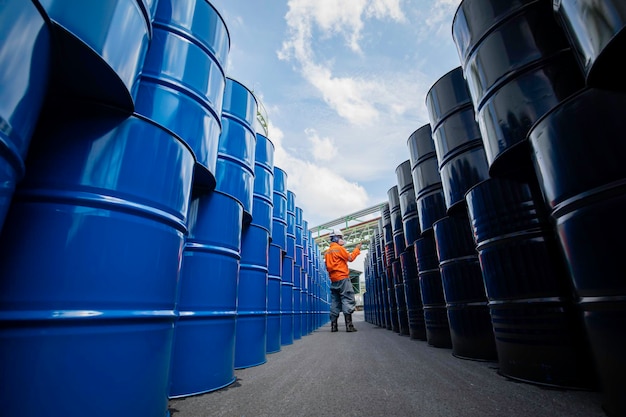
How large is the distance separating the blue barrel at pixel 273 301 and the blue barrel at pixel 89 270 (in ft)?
7.03

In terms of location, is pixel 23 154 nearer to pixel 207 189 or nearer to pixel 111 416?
pixel 111 416

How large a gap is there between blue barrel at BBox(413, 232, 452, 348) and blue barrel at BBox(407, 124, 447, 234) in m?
0.23

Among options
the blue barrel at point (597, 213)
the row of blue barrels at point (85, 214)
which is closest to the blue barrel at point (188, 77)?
the row of blue barrels at point (85, 214)

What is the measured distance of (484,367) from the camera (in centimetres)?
204

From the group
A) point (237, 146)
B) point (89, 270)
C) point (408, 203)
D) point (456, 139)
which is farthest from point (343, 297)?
point (89, 270)

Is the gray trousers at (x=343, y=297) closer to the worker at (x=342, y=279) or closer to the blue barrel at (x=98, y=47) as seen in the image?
the worker at (x=342, y=279)

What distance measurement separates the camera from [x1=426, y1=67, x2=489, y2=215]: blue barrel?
7.77 feet

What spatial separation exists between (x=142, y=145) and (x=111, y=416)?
949 millimetres

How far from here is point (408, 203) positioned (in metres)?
3.88

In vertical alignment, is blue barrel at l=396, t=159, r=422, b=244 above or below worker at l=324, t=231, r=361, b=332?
above

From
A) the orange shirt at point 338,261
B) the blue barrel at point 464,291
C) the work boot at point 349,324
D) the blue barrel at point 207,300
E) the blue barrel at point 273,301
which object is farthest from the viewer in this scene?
the orange shirt at point 338,261

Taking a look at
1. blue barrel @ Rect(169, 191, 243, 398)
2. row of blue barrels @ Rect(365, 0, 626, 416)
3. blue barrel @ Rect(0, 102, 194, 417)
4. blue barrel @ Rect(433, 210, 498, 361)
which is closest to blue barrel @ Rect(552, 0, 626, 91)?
row of blue barrels @ Rect(365, 0, 626, 416)

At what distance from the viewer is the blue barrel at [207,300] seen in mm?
1631

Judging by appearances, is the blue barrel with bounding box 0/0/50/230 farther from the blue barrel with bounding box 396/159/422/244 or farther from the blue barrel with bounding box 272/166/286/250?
the blue barrel with bounding box 396/159/422/244
